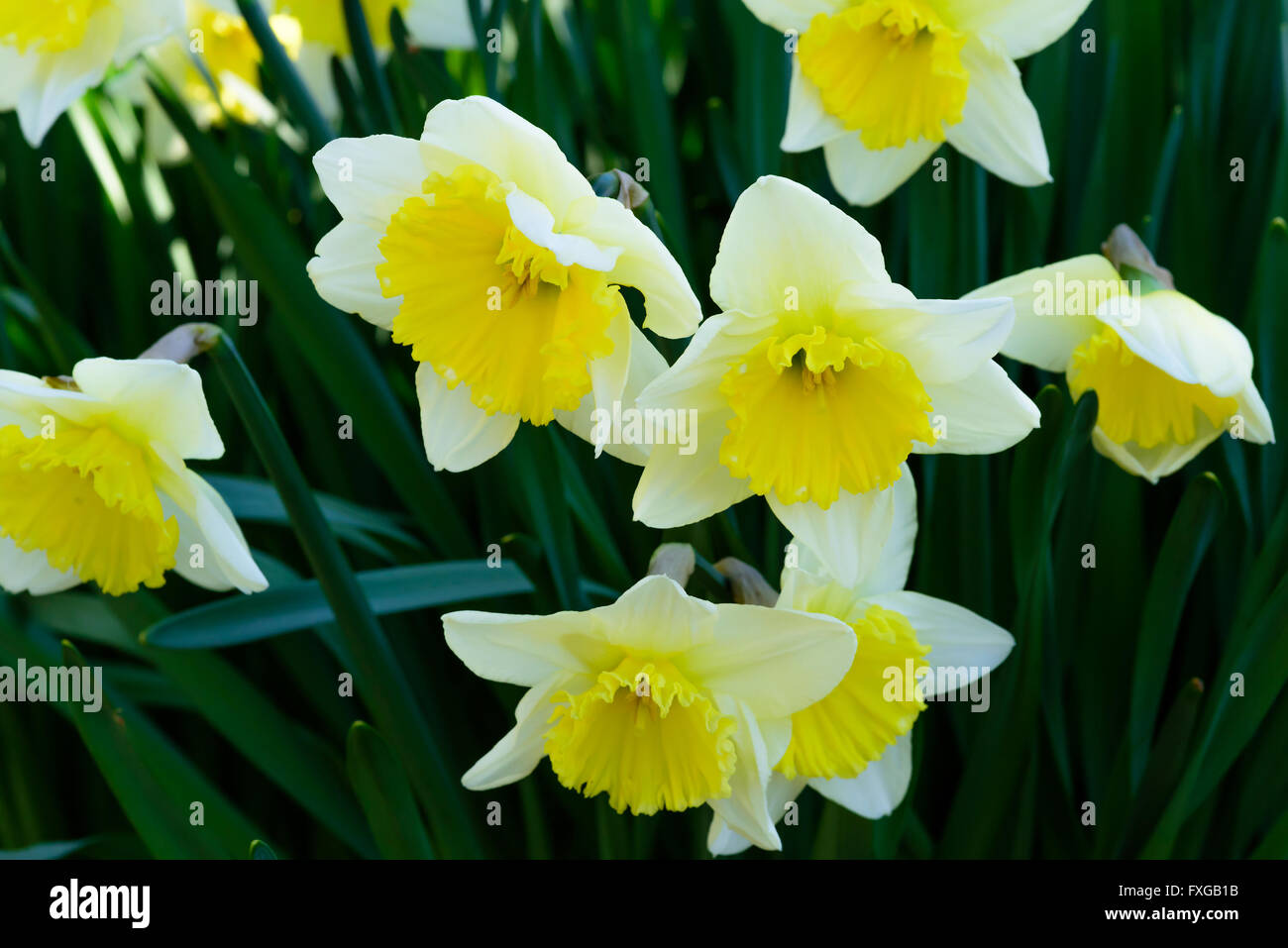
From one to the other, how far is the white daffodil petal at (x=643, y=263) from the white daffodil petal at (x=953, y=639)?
0.42 metres

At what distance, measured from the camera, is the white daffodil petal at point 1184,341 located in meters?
1.04

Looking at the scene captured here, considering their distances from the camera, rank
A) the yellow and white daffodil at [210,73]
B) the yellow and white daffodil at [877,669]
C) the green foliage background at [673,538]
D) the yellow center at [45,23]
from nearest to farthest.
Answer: the yellow and white daffodil at [877,669], the green foliage background at [673,538], the yellow center at [45,23], the yellow and white daffodil at [210,73]

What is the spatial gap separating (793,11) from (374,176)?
0.54 meters

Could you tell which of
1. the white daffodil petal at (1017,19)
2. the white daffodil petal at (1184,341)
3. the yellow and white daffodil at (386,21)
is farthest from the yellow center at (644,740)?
the yellow and white daffodil at (386,21)

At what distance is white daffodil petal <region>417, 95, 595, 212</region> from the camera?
2.83 feet

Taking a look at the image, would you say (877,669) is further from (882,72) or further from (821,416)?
(882,72)

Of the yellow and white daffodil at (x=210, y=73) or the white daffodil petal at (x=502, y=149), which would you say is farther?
the yellow and white daffodil at (x=210, y=73)

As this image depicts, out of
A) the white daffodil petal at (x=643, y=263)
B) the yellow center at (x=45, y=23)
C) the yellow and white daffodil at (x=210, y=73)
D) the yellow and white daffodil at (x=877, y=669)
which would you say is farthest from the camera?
the yellow and white daffodil at (x=210, y=73)

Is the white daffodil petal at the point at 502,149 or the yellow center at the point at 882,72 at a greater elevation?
the yellow center at the point at 882,72

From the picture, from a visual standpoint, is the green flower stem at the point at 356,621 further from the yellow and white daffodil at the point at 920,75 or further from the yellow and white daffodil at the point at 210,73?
the yellow and white daffodil at the point at 210,73

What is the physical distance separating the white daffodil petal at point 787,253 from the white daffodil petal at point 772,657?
27cm

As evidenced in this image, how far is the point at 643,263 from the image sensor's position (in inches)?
33.6

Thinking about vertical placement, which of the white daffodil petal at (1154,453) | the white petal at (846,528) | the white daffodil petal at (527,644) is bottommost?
the white daffodil petal at (527,644)

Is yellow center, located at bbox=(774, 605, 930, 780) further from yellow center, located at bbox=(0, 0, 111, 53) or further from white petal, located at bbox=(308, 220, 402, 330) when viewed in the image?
yellow center, located at bbox=(0, 0, 111, 53)
